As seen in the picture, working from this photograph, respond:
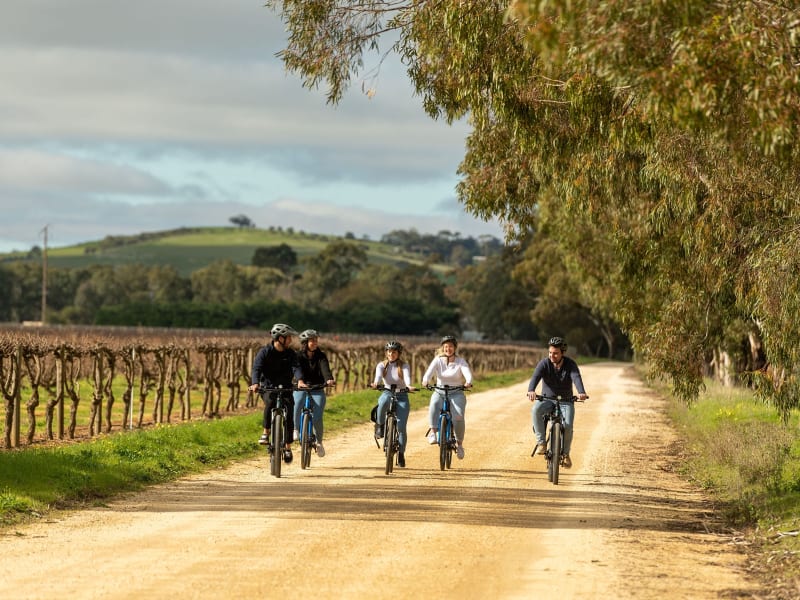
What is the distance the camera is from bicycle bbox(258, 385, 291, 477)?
1451cm

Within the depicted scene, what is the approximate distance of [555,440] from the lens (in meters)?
14.7

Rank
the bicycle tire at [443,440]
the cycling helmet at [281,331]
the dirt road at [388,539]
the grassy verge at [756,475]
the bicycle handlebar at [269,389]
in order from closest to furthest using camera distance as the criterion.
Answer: the dirt road at [388,539], the grassy verge at [756,475], the cycling helmet at [281,331], the bicycle handlebar at [269,389], the bicycle tire at [443,440]

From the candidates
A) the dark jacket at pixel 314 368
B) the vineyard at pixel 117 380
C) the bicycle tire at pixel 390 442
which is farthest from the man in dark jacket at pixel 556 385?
the vineyard at pixel 117 380

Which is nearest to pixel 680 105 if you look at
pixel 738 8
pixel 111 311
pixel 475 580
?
pixel 738 8

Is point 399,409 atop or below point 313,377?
below

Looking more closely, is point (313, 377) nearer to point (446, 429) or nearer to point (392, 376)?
point (392, 376)

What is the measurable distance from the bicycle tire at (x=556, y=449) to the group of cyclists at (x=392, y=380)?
9.8 inches

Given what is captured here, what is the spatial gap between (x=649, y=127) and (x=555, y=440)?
3.85 m

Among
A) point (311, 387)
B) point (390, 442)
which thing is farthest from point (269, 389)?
point (390, 442)

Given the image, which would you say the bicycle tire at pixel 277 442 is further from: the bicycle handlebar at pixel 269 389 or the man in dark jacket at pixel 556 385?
the man in dark jacket at pixel 556 385

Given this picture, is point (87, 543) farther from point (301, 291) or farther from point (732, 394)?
point (301, 291)

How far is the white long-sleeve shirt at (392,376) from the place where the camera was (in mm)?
15656

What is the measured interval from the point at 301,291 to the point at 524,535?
131124 millimetres

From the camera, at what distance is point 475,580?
855cm
